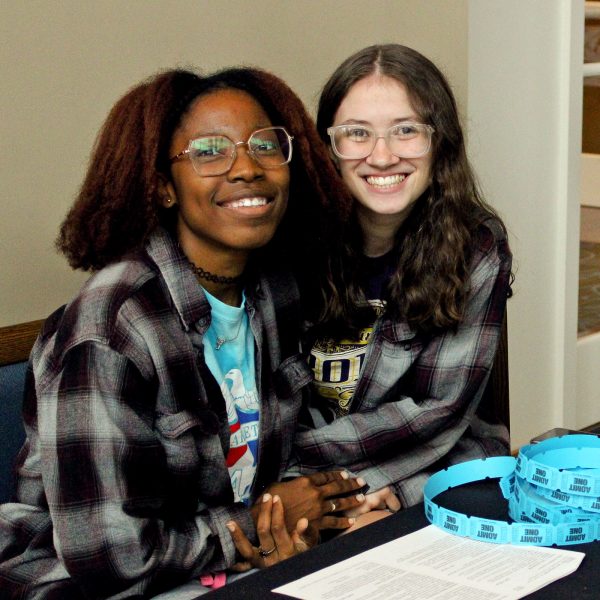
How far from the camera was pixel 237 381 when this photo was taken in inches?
66.4

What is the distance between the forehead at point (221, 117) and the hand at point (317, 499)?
0.58 metres

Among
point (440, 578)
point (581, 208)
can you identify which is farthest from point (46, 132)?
point (581, 208)

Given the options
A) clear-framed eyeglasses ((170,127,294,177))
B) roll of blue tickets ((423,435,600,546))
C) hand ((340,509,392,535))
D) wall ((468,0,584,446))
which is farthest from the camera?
wall ((468,0,584,446))

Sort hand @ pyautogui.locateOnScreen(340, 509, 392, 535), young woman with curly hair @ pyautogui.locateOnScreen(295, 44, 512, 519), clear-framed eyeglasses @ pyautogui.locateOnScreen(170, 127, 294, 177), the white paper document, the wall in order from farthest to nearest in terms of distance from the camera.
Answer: the wall → young woman with curly hair @ pyautogui.locateOnScreen(295, 44, 512, 519) → hand @ pyautogui.locateOnScreen(340, 509, 392, 535) → clear-framed eyeglasses @ pyautogui.locateOnScreen(170, 127, 294, 177) → the white paper document

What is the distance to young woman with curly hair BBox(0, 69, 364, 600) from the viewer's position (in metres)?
1.45

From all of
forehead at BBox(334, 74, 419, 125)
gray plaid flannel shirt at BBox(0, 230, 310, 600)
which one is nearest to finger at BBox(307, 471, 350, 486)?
gray plaid flannel shirt at BBox(0, 230, 310, 600)

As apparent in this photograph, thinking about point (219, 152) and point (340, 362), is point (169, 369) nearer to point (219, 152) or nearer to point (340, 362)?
point (219, 152)

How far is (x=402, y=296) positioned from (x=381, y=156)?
0.26 m

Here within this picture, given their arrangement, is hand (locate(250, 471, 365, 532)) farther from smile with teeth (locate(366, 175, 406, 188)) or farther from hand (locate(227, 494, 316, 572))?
smile with teeth (locate(366, 175, 406, 188))

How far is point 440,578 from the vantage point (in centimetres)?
114

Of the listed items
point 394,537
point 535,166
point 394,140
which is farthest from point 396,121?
point 535,166

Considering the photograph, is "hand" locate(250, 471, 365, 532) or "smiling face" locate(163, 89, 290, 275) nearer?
"smiling face" locate(163, 89, 290, 275)

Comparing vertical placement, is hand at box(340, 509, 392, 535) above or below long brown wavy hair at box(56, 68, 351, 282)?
below

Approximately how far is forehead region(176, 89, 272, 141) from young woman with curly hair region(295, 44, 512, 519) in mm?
342
